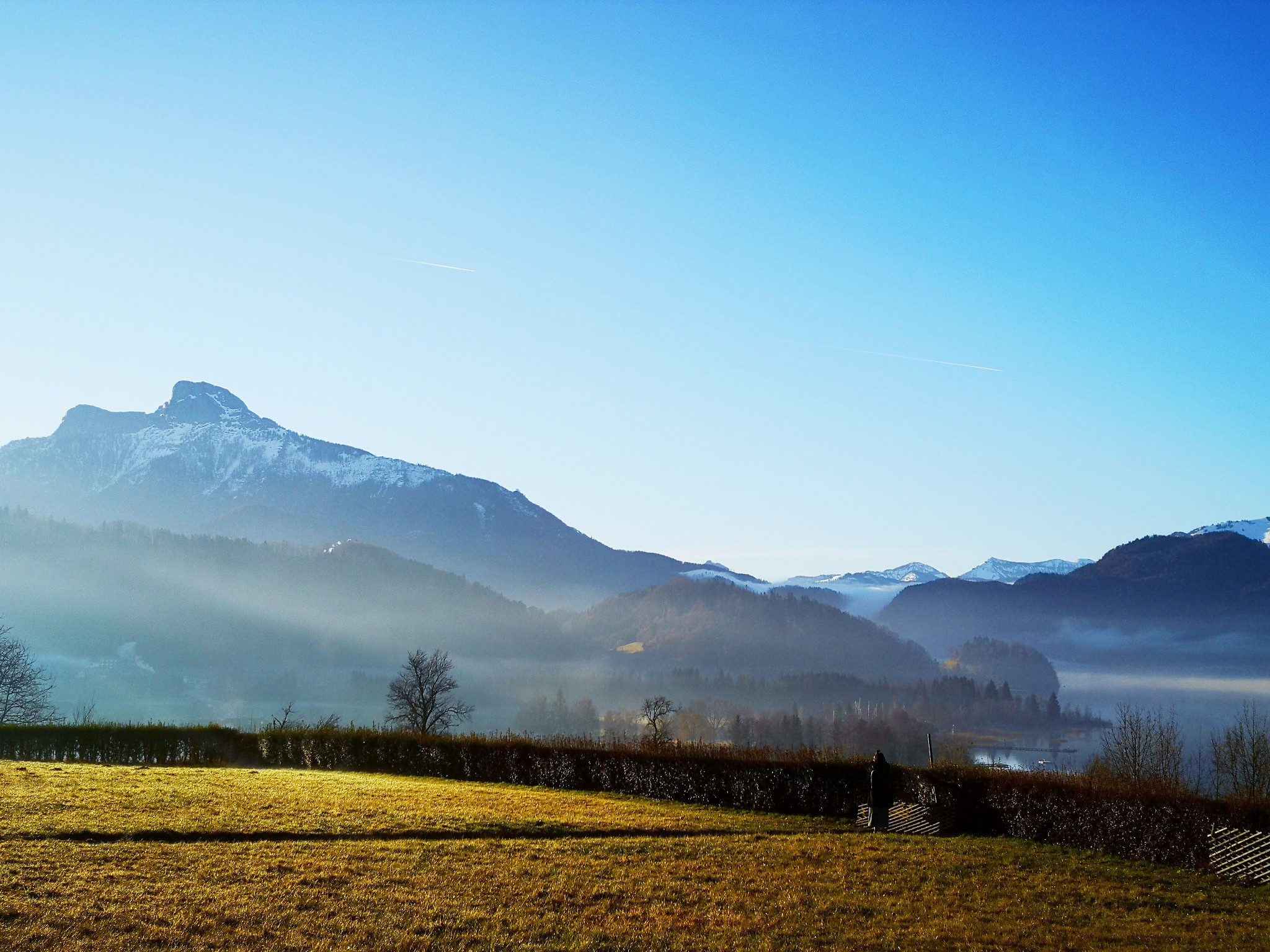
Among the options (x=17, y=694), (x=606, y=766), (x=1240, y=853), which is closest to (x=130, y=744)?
(x=606, y=766)

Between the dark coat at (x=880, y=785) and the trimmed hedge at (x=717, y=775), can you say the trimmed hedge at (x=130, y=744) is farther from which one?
the dark coat at (x=880, y=785)

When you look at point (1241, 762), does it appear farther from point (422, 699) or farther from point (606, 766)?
point (422, 699)

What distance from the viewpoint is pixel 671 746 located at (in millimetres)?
37844

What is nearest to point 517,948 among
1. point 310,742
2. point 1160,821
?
point 1160,821

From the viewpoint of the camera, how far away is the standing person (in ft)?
85.4

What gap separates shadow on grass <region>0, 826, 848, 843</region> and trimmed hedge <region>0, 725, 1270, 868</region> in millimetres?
8801

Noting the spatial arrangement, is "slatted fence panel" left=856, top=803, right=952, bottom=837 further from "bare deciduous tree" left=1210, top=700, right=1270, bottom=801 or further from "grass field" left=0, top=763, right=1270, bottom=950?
"bare deciduous tree" left=1210, top=700, right=1270, bottom=801

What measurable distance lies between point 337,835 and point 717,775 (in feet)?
60.7

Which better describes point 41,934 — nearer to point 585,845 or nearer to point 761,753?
point 585,845

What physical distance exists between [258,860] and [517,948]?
275 inches

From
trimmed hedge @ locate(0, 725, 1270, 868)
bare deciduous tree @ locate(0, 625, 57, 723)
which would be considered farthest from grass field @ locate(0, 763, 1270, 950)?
bare deciduous tree @ locate(0, 625, 57, 723)

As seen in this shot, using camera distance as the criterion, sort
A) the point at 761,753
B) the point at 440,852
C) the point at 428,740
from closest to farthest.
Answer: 1. the point at 440,852
2. the point at 761,753
3. the point at 428,740

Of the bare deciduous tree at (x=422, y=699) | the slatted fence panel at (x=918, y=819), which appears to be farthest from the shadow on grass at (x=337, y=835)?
the bare deciduous tree at (x=422, y=699)

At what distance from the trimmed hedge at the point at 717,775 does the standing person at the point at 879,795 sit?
354 cm
